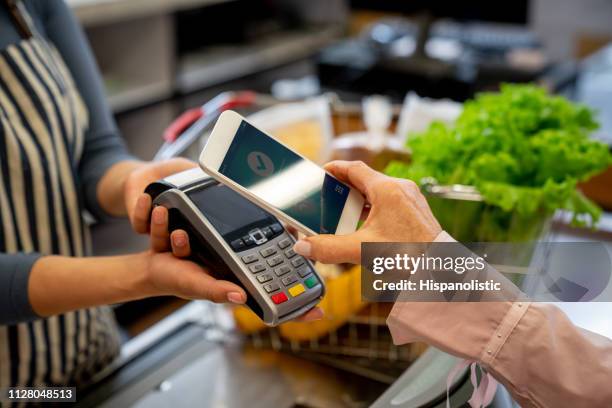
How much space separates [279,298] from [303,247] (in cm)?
5

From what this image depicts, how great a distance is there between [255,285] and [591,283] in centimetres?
33

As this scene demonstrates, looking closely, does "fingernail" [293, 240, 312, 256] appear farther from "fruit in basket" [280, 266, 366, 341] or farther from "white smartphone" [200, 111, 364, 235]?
"fruit in basket" [280, 266, 366, 341]

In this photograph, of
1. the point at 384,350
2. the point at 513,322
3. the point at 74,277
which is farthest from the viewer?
the point at 384,350

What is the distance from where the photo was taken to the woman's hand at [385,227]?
2.14 feet

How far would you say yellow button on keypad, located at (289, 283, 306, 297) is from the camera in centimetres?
68

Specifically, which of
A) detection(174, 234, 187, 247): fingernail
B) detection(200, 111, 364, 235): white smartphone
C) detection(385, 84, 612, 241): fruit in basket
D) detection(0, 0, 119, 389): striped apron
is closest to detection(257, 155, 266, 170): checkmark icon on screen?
detection(200, 111, 364, 235): white smartphone

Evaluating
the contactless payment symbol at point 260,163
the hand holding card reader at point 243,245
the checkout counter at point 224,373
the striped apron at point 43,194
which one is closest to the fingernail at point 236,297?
the hand holding card reader at point 243,245

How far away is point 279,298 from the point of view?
2.20 ft

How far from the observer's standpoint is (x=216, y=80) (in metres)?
2.81

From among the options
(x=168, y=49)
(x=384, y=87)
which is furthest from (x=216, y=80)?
(x=384, y=87)

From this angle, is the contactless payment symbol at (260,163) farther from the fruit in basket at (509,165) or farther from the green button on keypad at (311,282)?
the fruit in basket at (509,165)

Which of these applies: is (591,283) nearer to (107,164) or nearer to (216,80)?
(107,164)

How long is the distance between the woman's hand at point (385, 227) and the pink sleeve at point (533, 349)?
0.08 ft

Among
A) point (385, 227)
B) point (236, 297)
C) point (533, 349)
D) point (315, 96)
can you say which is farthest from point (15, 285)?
point (315, 96)
